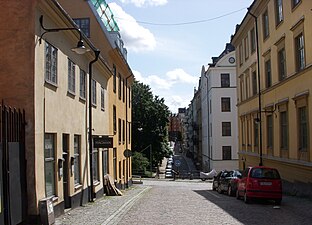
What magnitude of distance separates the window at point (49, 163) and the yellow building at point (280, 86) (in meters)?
11.7

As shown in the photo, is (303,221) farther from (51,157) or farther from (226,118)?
(226,118)

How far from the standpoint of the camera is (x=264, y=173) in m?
19.7

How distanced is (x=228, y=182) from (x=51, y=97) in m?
15.6

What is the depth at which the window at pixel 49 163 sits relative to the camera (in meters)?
13.1

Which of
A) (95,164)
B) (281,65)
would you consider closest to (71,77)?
(95,164)

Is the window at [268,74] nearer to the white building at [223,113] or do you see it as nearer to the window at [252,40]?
the window at [252,40]

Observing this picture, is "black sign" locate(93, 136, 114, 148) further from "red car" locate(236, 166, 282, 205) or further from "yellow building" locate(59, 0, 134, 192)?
"yellow building" locate(59, 0, 134, 192)

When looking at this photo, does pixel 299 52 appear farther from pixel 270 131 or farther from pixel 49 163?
pixel 49 163

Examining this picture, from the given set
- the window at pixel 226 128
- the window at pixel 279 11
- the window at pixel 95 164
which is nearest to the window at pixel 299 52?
the window at pixel 279 11

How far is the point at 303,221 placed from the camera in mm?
13242

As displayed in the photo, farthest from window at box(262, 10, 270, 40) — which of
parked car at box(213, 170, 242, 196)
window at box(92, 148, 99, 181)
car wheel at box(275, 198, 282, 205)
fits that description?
window at box(92, 148, 99, 181)

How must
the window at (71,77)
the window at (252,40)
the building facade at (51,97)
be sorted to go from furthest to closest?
the window at (252,40)
the window at (71,77)
the building facade at (51,97)

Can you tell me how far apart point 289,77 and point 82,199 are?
12.2 meters

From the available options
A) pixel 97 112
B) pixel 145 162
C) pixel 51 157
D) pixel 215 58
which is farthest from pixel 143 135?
pixel 51 157
